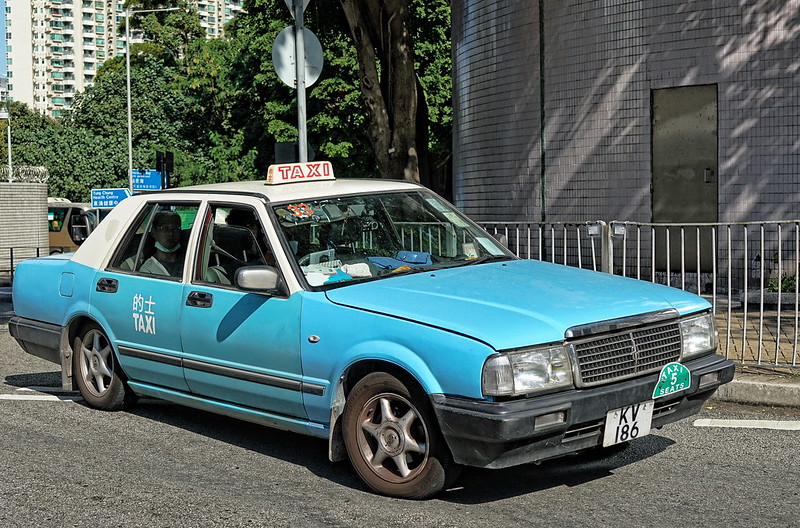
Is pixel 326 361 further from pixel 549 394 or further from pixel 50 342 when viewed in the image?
pixel 50 342

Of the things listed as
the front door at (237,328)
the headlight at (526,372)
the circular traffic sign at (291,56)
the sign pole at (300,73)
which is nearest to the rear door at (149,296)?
the front door at (237,328)

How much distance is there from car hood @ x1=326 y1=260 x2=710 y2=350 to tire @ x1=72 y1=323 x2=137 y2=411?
2358 millimetres

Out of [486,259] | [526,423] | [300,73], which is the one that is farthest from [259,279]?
[300,73]

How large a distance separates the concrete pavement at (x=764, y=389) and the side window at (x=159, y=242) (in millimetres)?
3812

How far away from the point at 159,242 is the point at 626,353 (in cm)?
322

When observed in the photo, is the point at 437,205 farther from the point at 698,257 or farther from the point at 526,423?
the point at 698,257

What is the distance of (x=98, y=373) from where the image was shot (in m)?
7.54

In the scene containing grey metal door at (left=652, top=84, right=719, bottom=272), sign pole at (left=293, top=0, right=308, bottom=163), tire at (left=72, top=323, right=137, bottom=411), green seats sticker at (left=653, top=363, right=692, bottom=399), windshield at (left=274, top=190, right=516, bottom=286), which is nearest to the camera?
green seats sticker at (left=653, top=363, right=692, bottom=399)

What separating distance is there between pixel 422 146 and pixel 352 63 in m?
20.8

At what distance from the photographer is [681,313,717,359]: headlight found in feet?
18.2

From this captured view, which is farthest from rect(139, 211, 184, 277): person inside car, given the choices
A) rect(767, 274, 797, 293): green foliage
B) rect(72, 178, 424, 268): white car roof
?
rect(767, 274, 797, 293): green foliage

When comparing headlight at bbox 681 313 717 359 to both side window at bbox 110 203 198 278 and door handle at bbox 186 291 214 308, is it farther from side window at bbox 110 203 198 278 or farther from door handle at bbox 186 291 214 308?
side window at bbox 110 203 198 278

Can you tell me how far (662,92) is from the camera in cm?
1334

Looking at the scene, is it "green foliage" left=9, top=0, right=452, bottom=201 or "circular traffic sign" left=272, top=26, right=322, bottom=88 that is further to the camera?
"green foliage" left=9, top=0, right=452, bottom=201
